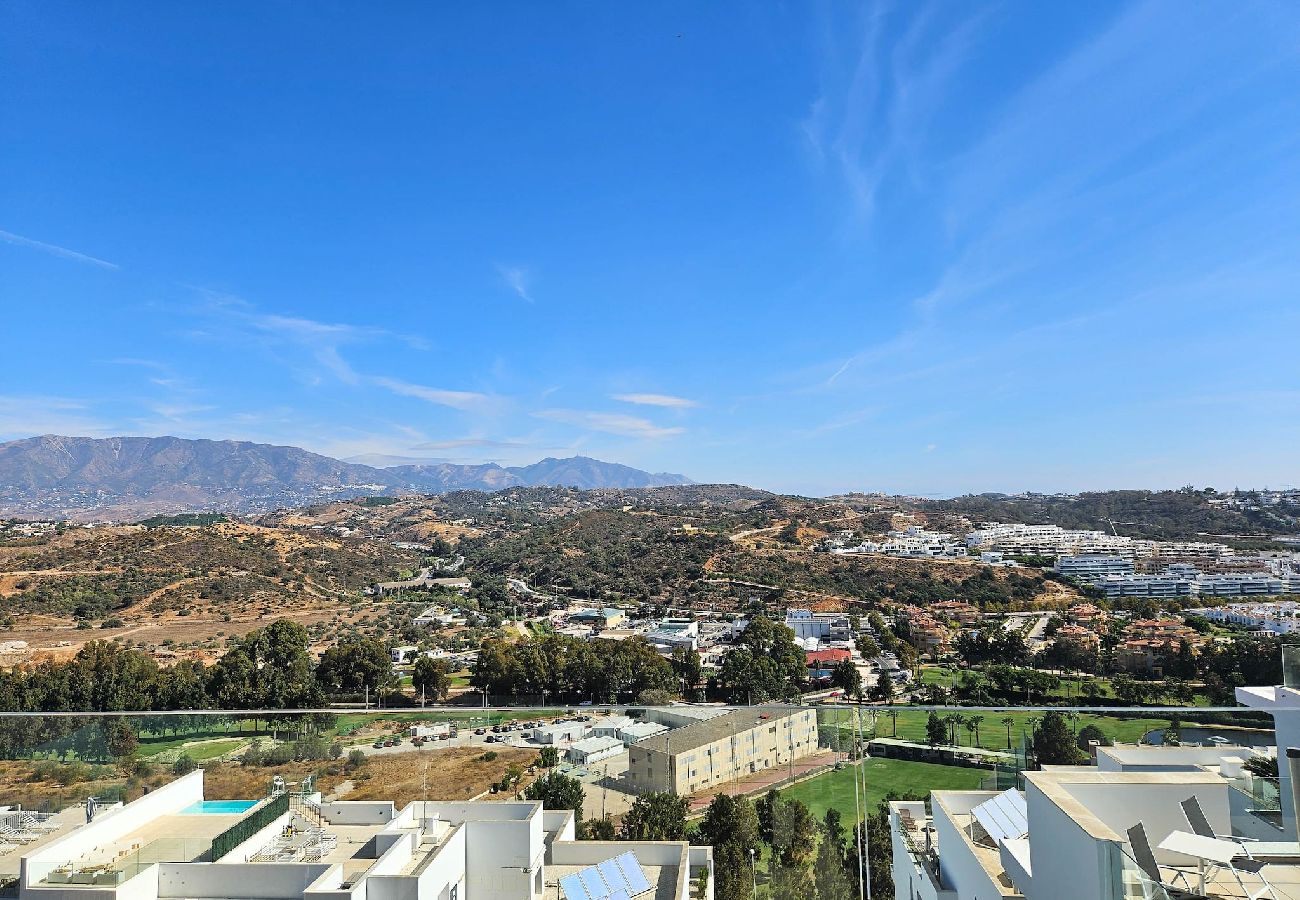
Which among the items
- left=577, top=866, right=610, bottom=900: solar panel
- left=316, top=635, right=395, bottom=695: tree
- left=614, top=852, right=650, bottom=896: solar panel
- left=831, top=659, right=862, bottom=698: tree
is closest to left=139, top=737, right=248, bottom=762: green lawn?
left=577, top=866, right=610, bottom=900: solar panel

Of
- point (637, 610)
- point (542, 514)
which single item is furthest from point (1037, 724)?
point (542, 514)

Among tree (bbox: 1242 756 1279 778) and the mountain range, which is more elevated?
the mountain range

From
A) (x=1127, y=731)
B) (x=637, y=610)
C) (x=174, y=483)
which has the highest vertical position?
(x=174, y=483)

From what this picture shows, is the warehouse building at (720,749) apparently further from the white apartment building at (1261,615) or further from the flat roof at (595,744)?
the white apartment building at (1261,615)

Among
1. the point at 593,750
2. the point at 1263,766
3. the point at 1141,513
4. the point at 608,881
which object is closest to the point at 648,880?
the point at 608,881

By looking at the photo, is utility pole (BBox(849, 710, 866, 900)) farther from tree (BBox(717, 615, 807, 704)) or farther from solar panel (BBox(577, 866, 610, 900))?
tree (BBox(717, 615, 807, 704))

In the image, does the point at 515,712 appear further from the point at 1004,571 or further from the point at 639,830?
the point at 1004,571
